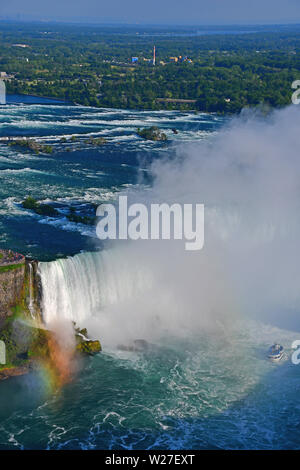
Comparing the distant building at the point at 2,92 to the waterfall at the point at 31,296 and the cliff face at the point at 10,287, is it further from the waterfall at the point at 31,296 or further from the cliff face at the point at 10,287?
the cliff face at the point at 10,287

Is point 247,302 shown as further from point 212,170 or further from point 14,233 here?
point 212,170
